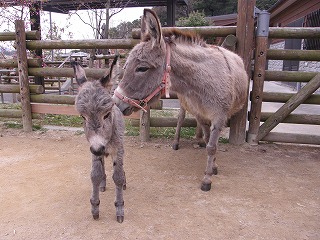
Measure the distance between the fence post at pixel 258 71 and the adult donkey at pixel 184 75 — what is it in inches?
29.7

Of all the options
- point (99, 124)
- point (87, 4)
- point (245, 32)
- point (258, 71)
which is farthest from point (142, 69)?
point (87, 4)

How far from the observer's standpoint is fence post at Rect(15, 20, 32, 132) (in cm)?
557

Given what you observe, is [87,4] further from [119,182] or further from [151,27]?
[119,182]

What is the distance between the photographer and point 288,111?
4.82 m

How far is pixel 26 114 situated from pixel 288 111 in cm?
528

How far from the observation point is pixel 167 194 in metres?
3.38

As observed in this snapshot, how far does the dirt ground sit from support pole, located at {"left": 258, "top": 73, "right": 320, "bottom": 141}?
35cm

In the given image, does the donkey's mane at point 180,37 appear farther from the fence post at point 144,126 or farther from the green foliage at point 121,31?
the green foliage at point 121,31

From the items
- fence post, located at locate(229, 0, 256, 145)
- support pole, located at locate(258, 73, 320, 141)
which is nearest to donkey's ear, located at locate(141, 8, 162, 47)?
fence post, located at locate(229, 0, 256, 145)

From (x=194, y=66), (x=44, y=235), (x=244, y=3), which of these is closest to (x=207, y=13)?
(x=244, y=3)

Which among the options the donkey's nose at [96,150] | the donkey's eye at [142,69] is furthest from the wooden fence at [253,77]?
the donkey's nose at [96,150]

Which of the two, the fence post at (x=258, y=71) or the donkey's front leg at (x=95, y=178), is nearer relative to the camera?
the donkey's front leg at (x=95, y=178)

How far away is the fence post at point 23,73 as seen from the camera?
557 centimetres

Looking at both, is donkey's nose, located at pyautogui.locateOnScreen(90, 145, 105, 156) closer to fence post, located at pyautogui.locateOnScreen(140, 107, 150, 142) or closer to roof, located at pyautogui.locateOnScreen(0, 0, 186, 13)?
fence post, located at pyautogui.locateOnScreen(140, 107, 150, 142)
